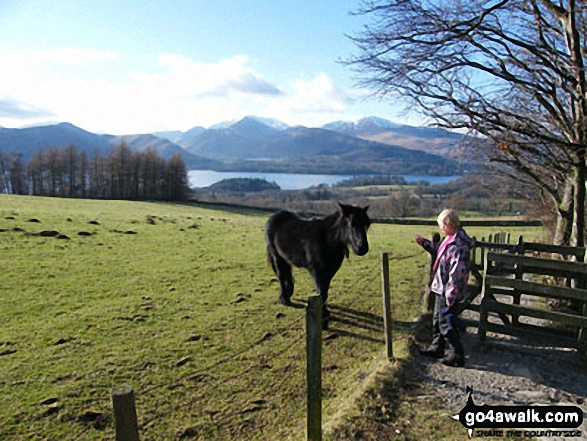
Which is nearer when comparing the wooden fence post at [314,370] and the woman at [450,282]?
the wooden fence post at [314,370]

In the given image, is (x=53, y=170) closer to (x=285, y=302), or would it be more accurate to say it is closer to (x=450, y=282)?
(x=285, y=302)

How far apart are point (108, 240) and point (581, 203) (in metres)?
15.8

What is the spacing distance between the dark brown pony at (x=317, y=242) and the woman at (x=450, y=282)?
1502mm

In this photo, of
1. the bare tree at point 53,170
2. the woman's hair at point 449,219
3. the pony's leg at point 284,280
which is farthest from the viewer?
the bare tree at point 53,170

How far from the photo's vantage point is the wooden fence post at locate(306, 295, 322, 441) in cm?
353

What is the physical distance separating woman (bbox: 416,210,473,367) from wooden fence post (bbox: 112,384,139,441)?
453cm

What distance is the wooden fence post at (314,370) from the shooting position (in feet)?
11.6

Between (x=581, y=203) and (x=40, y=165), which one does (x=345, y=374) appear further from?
(x=40, y=165)

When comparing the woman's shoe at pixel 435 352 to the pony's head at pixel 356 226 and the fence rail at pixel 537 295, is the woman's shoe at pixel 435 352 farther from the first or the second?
the pony's head at pixel 356 226

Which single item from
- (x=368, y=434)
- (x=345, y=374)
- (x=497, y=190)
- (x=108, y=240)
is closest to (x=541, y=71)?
(x=497, y=190)

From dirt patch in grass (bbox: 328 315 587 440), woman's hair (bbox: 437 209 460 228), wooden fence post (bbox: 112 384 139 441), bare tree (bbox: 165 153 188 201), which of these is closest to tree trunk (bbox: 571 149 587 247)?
dirt patch in grass (bbox: 328 315 587 440)

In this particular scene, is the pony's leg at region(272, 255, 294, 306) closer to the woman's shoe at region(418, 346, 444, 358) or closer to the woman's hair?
the woman's shoe at region(418, 346, 444, 358)

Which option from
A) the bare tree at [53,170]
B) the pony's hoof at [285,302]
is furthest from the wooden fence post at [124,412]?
the bare tree at [53,170]

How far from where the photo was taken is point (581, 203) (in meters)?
7.98
